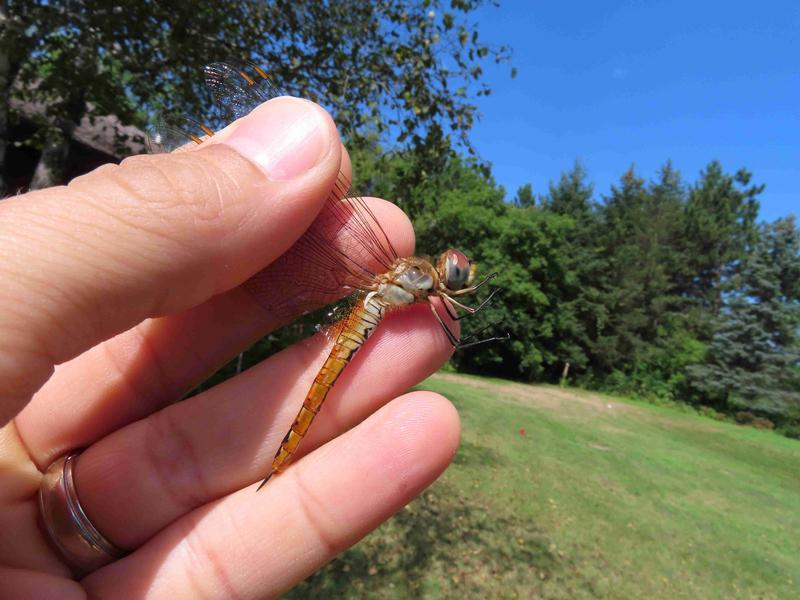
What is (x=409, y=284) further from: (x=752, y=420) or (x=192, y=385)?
(x=752, y=420)

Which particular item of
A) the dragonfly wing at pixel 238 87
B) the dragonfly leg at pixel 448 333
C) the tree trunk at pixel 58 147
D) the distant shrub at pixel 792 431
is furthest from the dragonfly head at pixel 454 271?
the distant shrub at pixel 792 431

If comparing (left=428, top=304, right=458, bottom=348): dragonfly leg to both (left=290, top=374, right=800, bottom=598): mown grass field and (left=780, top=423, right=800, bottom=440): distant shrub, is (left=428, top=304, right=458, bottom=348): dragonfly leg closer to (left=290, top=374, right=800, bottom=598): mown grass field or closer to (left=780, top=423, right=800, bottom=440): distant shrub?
(left=290, top=374, right=800, bottom=598): mown grass field

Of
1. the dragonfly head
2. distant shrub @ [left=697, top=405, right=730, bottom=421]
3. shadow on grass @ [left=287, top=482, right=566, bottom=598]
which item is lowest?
distant shrub @ [left=697, top=405, right=730, bottom=421]

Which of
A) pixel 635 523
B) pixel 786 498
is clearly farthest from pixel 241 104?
pixel 786 498

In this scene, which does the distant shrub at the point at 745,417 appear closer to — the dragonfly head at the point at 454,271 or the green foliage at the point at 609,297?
the green foliage at the point at 609,297

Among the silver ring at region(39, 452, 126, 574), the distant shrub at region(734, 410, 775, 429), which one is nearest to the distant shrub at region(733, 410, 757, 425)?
the distant shrub at region(734, 410, 775, 429)

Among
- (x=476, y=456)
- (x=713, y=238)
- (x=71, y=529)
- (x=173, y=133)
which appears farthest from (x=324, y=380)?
(x=713, y=238)

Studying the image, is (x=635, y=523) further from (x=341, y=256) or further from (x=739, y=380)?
(x=739, y=380)
